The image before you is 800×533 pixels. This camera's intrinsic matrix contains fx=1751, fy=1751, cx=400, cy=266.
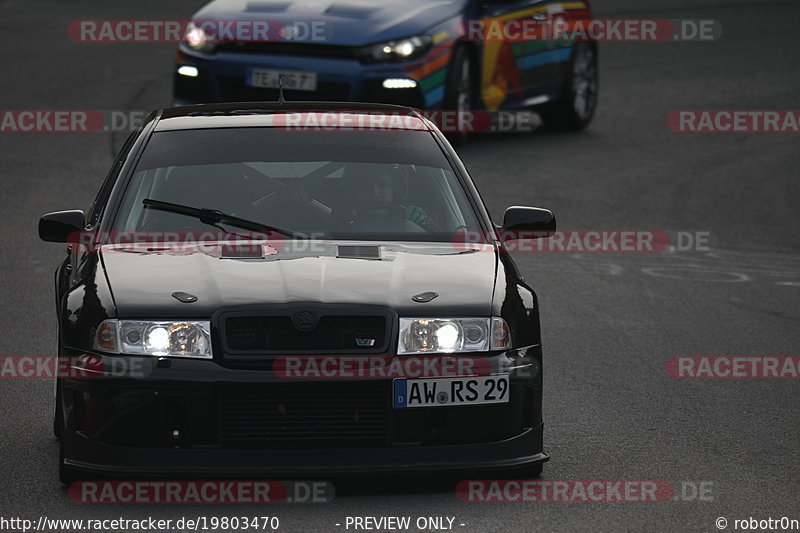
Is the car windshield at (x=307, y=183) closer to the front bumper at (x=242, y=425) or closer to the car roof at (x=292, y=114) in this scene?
the car roof at (x=292, y=114)

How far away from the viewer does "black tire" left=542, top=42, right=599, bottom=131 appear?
17.2m

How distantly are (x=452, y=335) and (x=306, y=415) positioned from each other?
62cm

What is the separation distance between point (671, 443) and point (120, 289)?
250cm

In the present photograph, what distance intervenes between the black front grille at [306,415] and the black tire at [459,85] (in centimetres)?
878

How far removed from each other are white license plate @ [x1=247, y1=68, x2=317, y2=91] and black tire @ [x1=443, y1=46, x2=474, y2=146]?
1.29 meters

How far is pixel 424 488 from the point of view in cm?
A: 655

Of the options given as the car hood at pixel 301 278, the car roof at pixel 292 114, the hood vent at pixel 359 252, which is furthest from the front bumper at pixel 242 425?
the car roof at pixel 292 114

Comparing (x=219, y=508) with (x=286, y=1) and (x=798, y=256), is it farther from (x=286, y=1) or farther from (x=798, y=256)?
(x=286, y=1)

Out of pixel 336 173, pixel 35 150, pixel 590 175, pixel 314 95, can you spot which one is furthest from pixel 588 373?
pixel 35 150

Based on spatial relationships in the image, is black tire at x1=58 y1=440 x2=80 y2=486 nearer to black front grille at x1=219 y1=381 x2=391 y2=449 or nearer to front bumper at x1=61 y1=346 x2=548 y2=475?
front bumper at x1=61 y1=346 x2=548 y2=475

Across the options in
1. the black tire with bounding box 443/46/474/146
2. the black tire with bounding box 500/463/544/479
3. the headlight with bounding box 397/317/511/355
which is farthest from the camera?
the black tire with bounding box 443/46/474/146

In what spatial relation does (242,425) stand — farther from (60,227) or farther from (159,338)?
(60,227)

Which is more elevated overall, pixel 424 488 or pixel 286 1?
pixel 286 1

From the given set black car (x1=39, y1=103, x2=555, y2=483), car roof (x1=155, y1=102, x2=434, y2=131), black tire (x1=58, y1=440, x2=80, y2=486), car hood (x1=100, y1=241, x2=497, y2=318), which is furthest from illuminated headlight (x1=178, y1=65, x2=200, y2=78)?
black tire (x1=58, y1=440, x2=80, y2=486)
